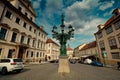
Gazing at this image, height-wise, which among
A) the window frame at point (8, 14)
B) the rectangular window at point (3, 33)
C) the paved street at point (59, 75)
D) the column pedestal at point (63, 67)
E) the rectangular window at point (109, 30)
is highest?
the window frame at point (8, 14)

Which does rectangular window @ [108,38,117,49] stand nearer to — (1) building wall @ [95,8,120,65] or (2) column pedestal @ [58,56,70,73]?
(1) building wall @ [95,8,120,65]

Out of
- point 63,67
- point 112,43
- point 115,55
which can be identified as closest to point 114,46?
point 112,43

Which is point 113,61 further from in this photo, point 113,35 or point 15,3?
point 15,3

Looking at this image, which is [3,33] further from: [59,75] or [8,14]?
[59,75]

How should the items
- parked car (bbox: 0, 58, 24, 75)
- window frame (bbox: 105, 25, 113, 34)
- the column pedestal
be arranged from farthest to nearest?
window frame (bbox: 105, 25, 113, 34)
the column pedestal
parked car (bbox: 0, 58, 24, 75)

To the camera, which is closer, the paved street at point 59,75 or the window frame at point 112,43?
the paved street at point 59,75

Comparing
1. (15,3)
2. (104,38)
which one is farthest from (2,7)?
(104,38)

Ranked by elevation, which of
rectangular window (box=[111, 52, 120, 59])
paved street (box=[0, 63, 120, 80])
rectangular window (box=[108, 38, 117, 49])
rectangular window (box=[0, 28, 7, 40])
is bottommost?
paved street (box=[0, 63, 120, 80])

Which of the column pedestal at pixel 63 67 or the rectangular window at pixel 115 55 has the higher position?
the rectangular window at pixel 115 55

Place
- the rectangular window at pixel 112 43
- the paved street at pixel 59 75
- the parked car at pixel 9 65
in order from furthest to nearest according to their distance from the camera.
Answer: the rectangular window at pixel 112 43, the parked car at pixel 9 65, the paved street at pixel 59 75

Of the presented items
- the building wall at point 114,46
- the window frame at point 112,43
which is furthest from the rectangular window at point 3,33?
the window frame at point 112,43

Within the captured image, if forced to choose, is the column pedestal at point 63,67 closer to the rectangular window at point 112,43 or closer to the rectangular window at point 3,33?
the rectangular window at point 3,33

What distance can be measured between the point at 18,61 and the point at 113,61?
24290mm

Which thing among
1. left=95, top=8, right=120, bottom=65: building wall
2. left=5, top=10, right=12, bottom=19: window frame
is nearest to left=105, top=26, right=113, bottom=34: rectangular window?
left=95, top=8, right=120, bottom=65: building wall
